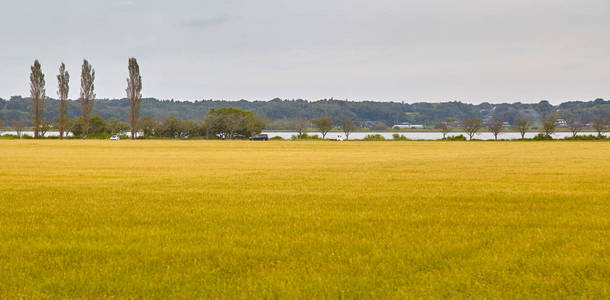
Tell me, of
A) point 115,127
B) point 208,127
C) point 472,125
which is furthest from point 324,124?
point 115,127

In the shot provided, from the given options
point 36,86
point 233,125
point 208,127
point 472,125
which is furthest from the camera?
point 472,125

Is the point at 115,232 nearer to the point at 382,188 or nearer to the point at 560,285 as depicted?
the point at 560,285

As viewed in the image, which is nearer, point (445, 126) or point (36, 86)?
point (36, 86)

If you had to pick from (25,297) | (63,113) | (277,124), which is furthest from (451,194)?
(277,124)

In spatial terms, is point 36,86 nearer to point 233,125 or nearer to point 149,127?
point 149,127

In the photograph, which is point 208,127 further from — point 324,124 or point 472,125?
point 472,125

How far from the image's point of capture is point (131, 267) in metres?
7.77

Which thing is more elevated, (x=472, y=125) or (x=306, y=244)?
(x=472, y=125)

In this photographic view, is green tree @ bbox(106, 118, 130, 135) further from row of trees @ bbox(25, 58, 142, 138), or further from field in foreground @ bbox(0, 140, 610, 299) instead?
field in foreground @ bbox(0, 140, 610, 299)

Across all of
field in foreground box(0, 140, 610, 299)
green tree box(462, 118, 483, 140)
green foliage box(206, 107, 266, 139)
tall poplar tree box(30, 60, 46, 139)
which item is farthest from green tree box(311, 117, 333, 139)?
field in foreground box(0, 140, 610, 299)

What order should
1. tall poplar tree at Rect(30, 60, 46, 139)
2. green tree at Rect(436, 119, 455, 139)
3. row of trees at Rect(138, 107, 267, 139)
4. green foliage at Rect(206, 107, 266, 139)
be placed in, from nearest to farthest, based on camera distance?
1. tall poplar tree at Rect(30, 60, 46, 139)
2. row of trees at Rect(138, 107, 267, 139)
3. green foliage at Rect(206, 107, 266, 139)
4. green tree at Rect(436, 119, 455, 139)

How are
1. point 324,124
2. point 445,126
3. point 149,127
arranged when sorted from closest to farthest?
point 149,127
point 445,126
point 324,124

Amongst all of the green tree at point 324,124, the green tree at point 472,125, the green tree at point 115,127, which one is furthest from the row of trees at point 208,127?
the green tree at point 472,125

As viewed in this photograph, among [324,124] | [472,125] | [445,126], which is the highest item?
[324,124]
